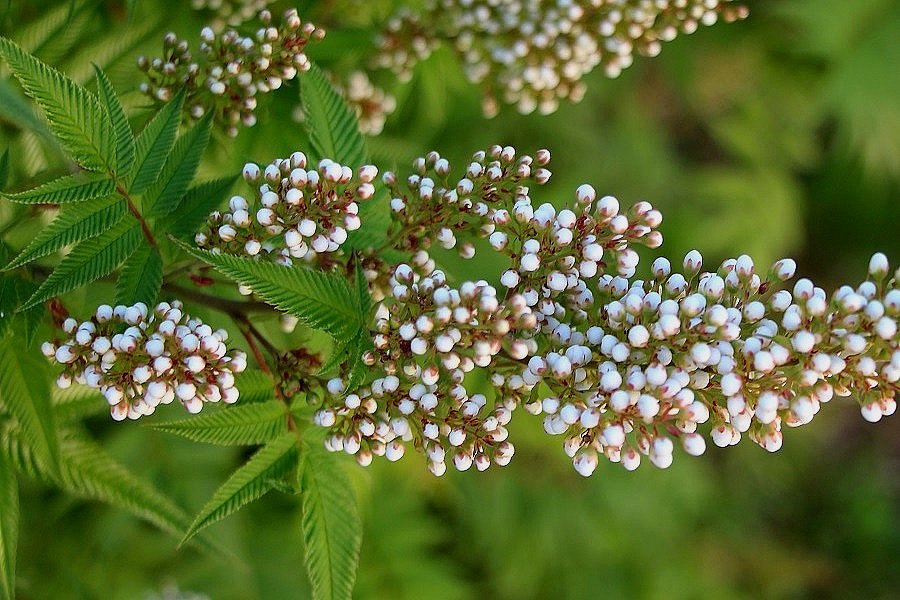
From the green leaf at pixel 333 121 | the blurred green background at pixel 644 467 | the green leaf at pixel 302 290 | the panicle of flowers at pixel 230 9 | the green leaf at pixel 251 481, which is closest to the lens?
the green leaf at pixel 302 290

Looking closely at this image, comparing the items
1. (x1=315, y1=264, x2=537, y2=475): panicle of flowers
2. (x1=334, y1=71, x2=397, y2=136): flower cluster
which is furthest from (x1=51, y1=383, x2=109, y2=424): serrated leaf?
(x1=334, y1=71, x2=397, y2=136): flower cluster

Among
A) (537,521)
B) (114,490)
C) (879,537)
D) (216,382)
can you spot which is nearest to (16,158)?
(114,490)

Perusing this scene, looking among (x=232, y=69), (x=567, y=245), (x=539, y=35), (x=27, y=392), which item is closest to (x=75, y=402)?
(x=27, y=392)

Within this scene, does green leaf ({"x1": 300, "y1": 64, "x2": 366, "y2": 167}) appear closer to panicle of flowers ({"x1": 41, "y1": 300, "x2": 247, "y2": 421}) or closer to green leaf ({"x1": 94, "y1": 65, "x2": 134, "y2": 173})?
green leaf ({"x1": 94, "y1": 65, "x2": 134, "y2": 173})

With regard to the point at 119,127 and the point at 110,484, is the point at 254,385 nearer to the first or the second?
the point at 119,127

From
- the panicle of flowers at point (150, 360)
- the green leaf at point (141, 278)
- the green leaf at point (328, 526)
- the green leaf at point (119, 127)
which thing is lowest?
the green leaf at point (328, 526)

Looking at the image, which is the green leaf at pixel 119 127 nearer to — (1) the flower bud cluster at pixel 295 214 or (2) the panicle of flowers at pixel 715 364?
(1) the flower bud cluster at pixel 295 214

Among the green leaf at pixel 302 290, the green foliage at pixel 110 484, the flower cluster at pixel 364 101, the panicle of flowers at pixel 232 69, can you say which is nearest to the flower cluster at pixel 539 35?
the flower cluster at pixel 364 101
